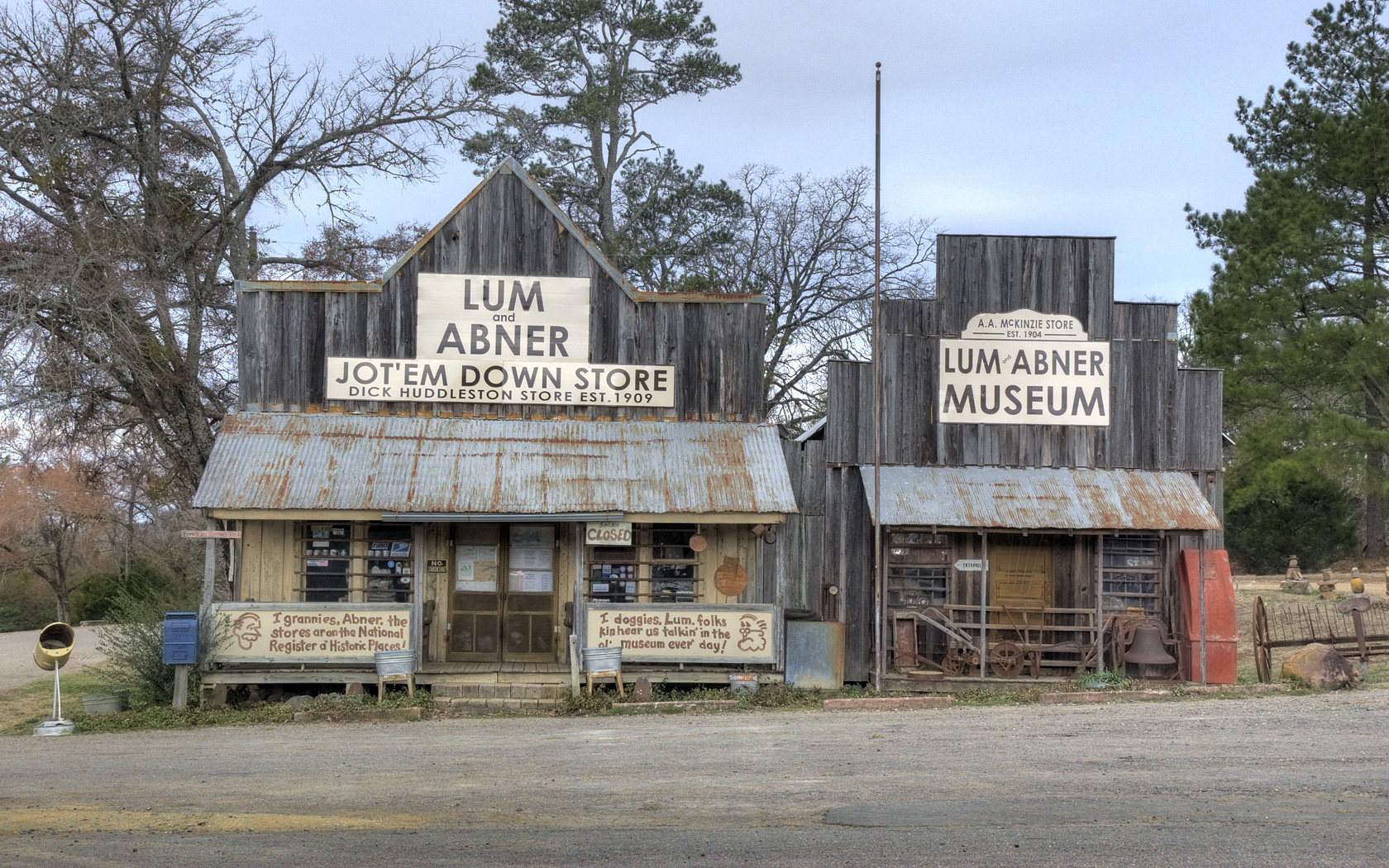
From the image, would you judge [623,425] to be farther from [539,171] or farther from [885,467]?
[539,171]

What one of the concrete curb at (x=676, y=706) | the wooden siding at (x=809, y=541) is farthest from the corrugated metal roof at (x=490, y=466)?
the concrete curb at (x=676, y=706)

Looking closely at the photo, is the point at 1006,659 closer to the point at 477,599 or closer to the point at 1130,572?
the point at 1130,572

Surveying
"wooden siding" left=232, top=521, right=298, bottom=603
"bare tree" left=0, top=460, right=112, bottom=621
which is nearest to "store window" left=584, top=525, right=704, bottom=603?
"wooden siding" left=232, top=521, right=298, bottom=603

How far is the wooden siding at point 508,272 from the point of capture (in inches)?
660

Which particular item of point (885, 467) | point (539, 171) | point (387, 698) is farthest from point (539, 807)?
point (539, 171)

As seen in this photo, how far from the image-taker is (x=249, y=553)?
1616 centimetres

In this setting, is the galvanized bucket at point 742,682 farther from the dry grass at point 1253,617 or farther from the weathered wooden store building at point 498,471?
the dry grass at point 1253,617

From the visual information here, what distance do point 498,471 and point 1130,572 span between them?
28.7 feet

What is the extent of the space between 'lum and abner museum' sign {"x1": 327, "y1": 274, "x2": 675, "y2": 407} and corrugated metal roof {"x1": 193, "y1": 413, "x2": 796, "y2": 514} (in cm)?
41

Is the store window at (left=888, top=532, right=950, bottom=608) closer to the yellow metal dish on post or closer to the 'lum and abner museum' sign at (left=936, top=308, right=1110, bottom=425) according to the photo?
the 'lum and abner museum' sign at (left=936, top=308, right=1110, bottom=425)

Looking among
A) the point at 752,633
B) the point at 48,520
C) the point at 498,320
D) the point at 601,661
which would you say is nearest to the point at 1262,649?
the point at 752,633

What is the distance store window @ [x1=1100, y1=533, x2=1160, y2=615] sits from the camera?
56.9 ft

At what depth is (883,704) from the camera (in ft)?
49.5

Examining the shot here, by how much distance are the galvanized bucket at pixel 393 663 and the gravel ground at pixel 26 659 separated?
3.66 meters
